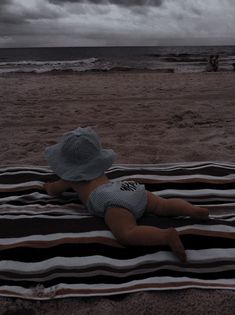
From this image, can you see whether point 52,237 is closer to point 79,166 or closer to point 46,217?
point 46,217

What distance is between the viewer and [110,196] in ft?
6.97

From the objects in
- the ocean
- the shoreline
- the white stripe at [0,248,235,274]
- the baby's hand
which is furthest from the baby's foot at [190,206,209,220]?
the ocean

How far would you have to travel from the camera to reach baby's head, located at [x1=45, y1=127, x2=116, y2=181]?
2342 millimetres

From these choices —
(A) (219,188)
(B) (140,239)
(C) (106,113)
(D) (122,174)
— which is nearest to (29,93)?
(C) (106,113)

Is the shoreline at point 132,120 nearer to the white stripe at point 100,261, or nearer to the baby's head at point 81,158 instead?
the baby's head at point 81,158

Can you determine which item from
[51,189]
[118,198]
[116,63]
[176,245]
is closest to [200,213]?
[176,245]

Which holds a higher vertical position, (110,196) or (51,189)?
(110,196)

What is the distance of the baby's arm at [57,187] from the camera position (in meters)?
2.54

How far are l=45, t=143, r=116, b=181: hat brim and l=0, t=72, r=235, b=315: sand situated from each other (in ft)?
2.82

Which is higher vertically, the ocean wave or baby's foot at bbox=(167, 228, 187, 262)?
the ocean wave

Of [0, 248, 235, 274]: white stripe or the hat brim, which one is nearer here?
[0, 248, 235, 274]: white stripe

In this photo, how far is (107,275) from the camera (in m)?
1.84

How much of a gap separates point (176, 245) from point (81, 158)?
2.91ft

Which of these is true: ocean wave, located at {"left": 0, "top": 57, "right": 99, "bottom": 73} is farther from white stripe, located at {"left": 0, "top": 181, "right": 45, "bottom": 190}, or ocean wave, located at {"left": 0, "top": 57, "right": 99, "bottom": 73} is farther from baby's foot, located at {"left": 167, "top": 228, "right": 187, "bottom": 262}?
baby's foot, located at {"left": 167, "top": 228, "right": 187, "bottom": 262}
